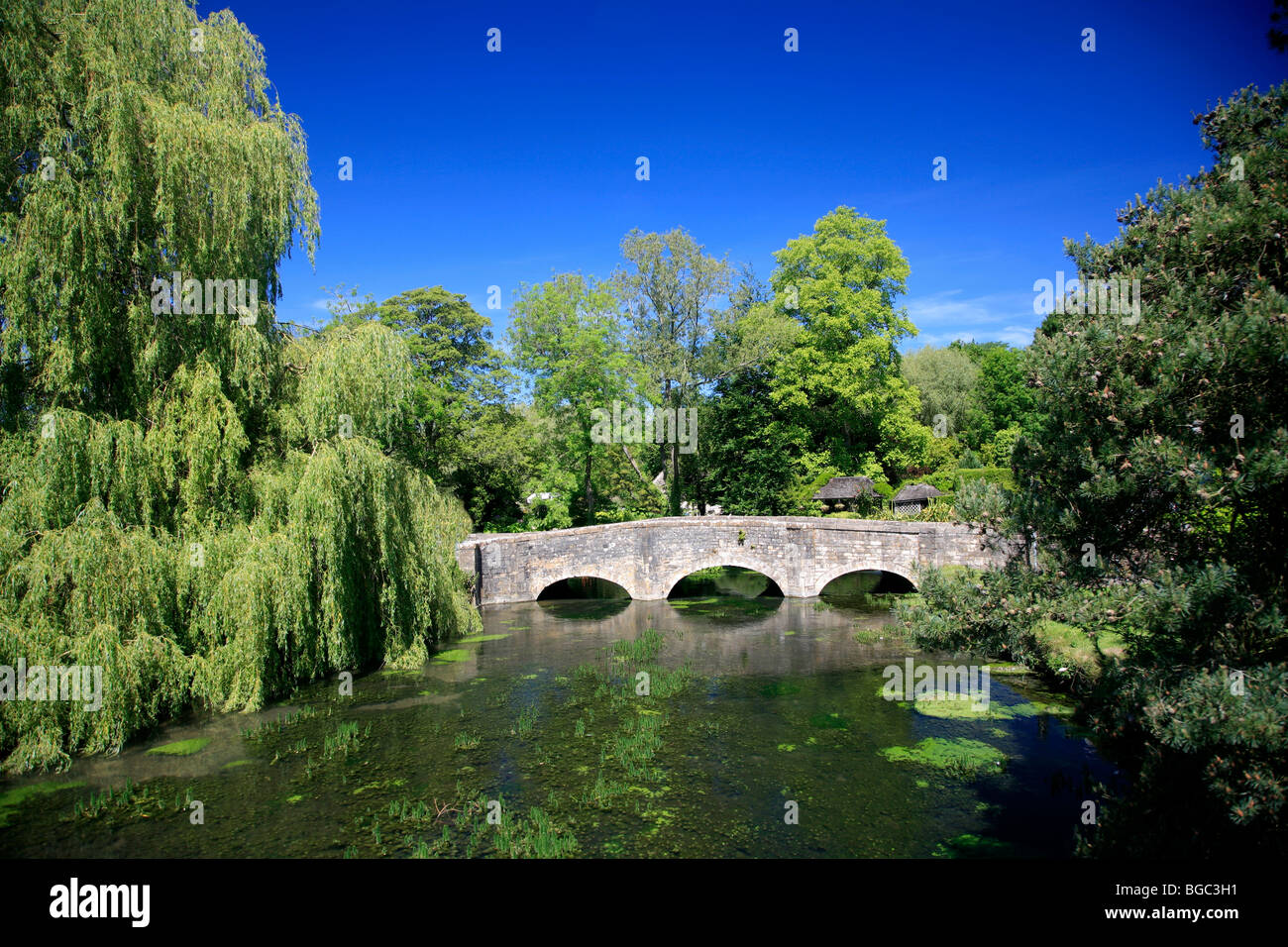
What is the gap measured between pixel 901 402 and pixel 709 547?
14.6 m

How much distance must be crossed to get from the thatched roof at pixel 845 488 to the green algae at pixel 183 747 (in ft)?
79.9

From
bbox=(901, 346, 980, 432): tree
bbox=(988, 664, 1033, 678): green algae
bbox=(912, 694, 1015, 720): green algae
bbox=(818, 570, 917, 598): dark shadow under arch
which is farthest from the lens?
bbox=(901, 346, 980, 432): tree

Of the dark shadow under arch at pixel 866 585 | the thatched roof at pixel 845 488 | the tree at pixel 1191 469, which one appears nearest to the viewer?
the tree at pixel 1191 469

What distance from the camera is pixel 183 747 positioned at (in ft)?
36.9

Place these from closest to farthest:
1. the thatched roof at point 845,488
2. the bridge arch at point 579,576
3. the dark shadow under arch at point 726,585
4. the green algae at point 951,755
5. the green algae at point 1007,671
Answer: the green algae at point 951,755 < the green algae at point 1007,671 < the bridge arch at point 579,576 < the dark shadow under arch at point 726,585 < the thatched roof at point 845,488

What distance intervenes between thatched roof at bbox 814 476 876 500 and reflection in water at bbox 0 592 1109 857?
1279 centimetres

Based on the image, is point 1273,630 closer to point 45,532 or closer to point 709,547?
point 45,532

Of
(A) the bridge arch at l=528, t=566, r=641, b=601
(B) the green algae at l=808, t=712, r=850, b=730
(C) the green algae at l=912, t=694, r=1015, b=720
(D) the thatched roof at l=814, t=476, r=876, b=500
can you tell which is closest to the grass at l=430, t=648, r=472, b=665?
(A) the bridge arch at l=528, t=566, r=641, b=601

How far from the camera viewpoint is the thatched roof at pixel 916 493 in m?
29.3

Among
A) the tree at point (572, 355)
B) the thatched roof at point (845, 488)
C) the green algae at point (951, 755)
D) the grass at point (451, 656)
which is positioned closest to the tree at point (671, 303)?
the tree at point (572, 355)

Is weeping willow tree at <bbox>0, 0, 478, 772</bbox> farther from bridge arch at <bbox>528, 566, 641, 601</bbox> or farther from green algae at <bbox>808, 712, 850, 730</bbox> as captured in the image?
bridge arch at <bbox>528, 566, 641, 601</bbox>

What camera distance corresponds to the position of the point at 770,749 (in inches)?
453

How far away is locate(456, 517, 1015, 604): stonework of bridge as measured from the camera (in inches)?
963

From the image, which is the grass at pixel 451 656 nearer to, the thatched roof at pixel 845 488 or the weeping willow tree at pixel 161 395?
the weeping willow tree at pixel 161 395
